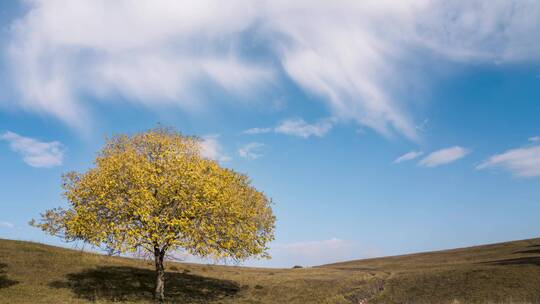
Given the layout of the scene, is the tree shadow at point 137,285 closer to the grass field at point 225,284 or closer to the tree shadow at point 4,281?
the grass field at point 225,284

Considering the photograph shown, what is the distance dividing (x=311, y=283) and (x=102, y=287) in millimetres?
24731

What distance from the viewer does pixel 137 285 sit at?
145ft

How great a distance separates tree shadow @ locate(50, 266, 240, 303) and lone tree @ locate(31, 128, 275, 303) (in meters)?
4.39

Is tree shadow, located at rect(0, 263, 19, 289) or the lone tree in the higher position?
the lone tree

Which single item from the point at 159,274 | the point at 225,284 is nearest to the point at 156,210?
the point at 159,274

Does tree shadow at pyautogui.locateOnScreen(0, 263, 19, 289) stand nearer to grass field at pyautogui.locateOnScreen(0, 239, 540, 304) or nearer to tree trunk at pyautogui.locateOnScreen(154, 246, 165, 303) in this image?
grass field at pyautogui.locateOnScreen(0, 239, 540, 304)

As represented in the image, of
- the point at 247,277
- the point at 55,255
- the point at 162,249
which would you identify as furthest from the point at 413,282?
the point at 55,255

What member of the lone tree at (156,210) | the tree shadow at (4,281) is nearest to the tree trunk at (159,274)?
the lone tree at (156,210)

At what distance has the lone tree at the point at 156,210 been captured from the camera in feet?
114

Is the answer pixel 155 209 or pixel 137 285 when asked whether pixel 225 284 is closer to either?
pixel 137 285

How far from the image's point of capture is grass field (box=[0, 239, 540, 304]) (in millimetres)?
38281

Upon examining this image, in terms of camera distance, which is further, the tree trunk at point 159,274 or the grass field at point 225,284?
the grass field at point 225,284

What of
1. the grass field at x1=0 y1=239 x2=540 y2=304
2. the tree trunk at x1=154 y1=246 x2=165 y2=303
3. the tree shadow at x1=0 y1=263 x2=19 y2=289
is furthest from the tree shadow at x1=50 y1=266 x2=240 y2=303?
the tree shadow at x1=0 y1=263 x2=19 y2=289

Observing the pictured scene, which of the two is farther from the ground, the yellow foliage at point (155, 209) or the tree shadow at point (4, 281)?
the yellow foliage at point (155, 209)
